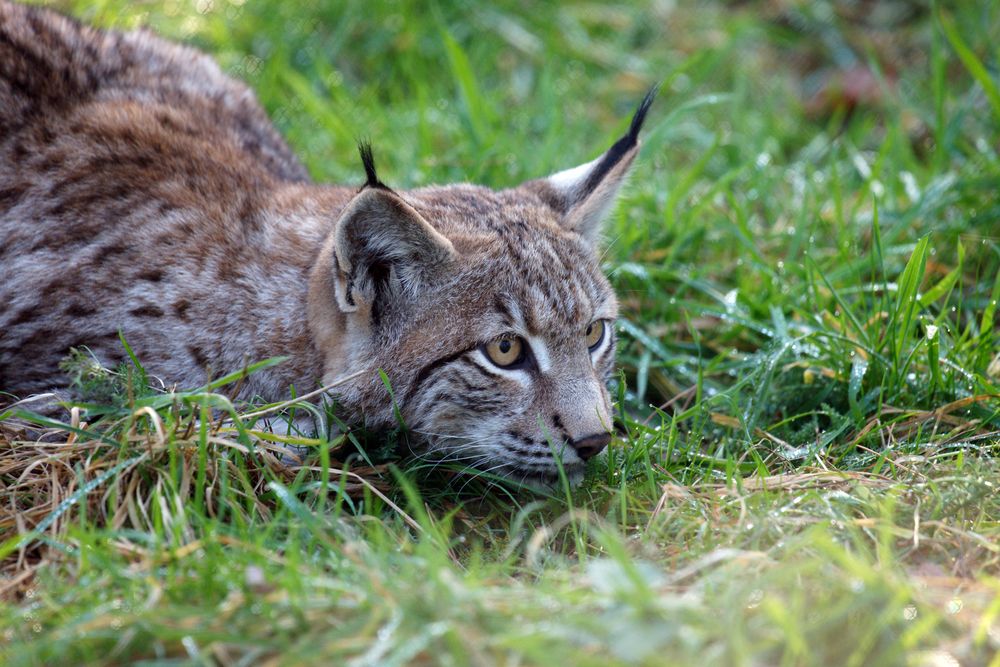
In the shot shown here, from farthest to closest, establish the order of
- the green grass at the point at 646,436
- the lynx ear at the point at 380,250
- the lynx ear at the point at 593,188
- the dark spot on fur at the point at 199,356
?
the lynx ear at the point at 593,188 < the dark spot on fur at the point at 199,356 < the lynx ear at the point at 380,250 < the green grass at the point at 646,436

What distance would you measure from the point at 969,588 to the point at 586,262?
194 centimetres

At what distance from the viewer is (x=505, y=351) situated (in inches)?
160

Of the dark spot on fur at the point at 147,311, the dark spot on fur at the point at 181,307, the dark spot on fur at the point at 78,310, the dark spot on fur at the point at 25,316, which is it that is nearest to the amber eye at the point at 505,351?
the dark spot on fur at the point at 181,307

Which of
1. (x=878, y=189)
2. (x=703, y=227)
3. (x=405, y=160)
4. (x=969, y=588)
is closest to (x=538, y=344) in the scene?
(x=969, y=588)

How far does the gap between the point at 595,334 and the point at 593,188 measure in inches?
26.2

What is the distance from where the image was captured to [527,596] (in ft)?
9.42

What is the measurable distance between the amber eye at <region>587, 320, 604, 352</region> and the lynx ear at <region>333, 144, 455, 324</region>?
70 cm

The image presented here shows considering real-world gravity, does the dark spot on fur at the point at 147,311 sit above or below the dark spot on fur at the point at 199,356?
above

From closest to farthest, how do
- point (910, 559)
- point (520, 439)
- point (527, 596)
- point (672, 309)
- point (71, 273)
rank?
point (527, 596) → point (910, 559) → point (520, 439) → point (71, 273) → point (672, 309)

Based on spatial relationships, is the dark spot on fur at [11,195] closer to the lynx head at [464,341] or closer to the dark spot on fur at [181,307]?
the dark spot on fur at [181,307]

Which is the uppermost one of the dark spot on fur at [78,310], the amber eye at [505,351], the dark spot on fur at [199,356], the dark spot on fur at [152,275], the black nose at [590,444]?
the dark spot on fur at [152,275]

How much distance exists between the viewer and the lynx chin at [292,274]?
4.02m

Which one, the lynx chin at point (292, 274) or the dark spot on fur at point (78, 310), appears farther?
the dark spot on fur at point (78, 310)

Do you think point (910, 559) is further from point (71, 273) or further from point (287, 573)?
point (71, 273)
